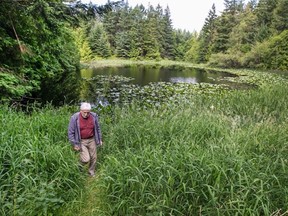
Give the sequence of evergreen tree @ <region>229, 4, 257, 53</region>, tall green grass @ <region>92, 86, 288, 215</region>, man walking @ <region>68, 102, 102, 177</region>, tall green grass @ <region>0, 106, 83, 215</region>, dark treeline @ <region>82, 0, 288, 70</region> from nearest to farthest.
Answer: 1. tall green grass @ <region>0, 106, 83, 215</region>
2. tall green grass @ <region>92, 86, 288, 215</region>
3. man walking @ <region>68, 102, 102, 177</region>
4. dark treeline @ <region>82, 0, 288, 70</region>
5. evergreen tree @ <region>229, 4, 257, 53</region>

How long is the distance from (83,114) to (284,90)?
7.76 metres

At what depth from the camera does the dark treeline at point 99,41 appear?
6.98 metres

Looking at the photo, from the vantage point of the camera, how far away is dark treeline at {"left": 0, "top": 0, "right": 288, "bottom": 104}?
275 inches

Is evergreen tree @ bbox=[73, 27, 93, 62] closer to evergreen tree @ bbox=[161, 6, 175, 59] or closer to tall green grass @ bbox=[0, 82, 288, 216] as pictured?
evergreen tree @ bbox=[161, 6, 175, 59]

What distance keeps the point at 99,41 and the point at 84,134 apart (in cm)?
4869

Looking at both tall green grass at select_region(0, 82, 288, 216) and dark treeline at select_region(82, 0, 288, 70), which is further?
dark treeline at select_region(82, 0, 288, 70)

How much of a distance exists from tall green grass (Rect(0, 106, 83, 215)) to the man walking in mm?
224

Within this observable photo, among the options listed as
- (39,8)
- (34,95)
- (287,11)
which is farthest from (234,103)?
(287,11)

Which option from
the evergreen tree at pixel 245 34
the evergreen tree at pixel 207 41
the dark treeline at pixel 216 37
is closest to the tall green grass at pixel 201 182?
the dark treeline at pixel 216 37

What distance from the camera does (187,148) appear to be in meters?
3.99

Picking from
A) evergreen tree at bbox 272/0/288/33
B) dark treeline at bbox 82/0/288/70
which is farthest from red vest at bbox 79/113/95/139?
evergreen tree at bbox 272/0/288/33

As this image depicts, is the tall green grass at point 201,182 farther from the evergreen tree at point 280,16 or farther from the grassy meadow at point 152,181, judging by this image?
the evergreen tree at point 280,16

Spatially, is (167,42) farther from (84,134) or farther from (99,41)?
(84,134)

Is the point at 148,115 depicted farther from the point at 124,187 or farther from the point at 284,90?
the point at 284,90
